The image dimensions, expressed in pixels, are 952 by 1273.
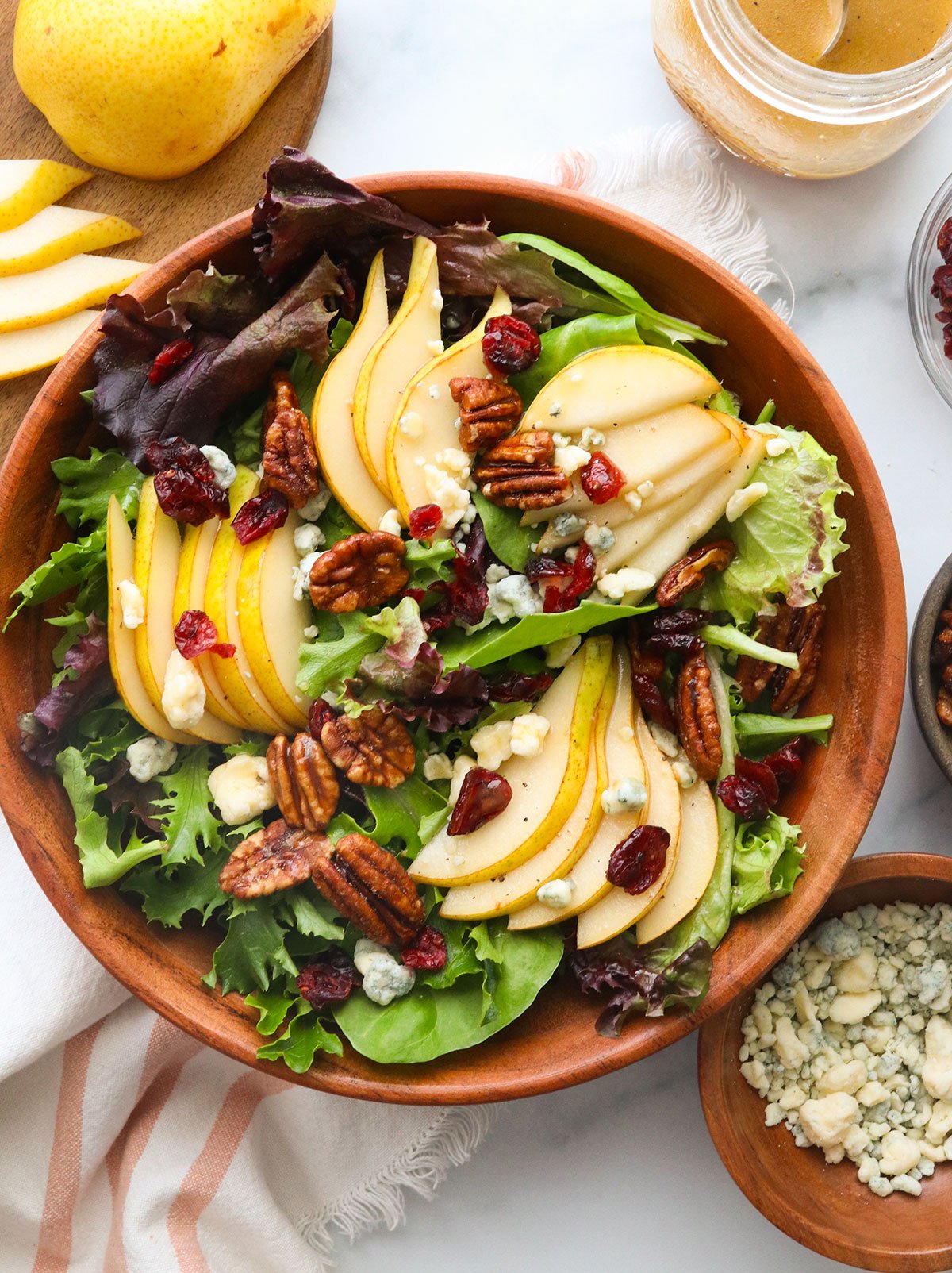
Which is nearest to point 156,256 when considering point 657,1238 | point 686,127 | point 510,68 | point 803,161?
point 510,68

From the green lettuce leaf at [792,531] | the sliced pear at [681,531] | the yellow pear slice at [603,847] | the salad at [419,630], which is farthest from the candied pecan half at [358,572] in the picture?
the green lettuce leaf at [792,531]

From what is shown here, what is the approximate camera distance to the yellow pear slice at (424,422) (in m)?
1.68

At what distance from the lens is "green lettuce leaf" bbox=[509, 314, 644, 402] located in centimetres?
176

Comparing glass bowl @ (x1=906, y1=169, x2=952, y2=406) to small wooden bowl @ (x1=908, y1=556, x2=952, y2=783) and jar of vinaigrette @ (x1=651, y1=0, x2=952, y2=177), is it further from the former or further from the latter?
small wooden bowl @ (x1=908, y1=556, x2=952, y2=783)

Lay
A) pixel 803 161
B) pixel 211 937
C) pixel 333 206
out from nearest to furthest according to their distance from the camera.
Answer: pixel 333 206 < pixel 211 937 < pixel 803 161

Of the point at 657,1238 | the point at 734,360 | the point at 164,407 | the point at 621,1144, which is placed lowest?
the point at 657,1238

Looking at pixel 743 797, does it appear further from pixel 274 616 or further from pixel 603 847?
pixel 274 616

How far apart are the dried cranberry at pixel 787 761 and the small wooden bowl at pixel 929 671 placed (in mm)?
268

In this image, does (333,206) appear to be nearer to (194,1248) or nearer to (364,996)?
(364,996)

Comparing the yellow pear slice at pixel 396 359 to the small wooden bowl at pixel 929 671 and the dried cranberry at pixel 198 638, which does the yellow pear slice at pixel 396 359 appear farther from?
the small wooden bowl at pixel 929 671

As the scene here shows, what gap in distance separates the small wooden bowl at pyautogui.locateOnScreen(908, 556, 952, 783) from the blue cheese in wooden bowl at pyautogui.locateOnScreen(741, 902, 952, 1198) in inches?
13.1

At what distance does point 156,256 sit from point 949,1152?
2276mm

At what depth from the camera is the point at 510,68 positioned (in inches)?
83.4

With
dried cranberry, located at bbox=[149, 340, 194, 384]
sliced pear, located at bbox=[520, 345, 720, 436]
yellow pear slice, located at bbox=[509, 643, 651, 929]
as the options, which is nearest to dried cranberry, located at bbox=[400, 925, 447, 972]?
yellow pear slice, located at bbox=[509, 643, 651, 929]
